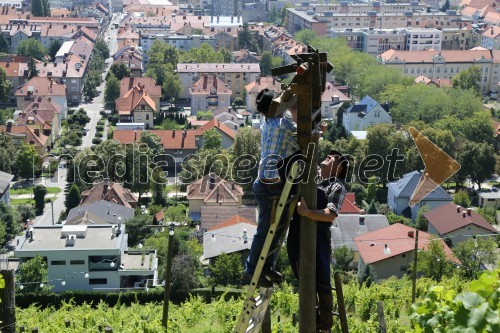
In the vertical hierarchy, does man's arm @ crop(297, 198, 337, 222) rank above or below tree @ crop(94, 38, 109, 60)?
above

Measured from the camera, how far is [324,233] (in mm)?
3762

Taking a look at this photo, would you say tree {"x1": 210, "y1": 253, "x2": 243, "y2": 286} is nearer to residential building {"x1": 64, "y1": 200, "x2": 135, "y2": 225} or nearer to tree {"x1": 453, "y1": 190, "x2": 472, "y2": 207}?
residential building {"x1": 64, "y1": 200, "x2": 135, "y2": 225}

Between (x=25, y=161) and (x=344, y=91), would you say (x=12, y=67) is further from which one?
(x=344, y=91)

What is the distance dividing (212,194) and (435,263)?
22.5ft

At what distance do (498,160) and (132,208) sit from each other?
1111 cm

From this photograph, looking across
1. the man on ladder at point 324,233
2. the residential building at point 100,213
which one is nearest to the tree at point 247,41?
the residential building at point 100,213

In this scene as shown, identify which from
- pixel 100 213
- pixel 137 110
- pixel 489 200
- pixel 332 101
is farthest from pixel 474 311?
pixel 332 101

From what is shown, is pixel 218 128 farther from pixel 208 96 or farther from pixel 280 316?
pixel 280 316

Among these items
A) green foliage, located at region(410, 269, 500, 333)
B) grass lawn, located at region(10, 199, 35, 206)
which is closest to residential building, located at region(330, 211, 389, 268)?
grass lawn, located at region(10, 199, 35, 206)

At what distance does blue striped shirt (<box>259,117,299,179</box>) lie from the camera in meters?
3.54

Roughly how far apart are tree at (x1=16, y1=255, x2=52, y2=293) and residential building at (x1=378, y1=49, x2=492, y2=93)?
2619 cm

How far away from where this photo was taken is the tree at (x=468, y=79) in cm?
3291

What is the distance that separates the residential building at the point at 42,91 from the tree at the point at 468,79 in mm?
16331

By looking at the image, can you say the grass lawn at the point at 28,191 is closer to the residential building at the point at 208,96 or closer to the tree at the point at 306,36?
the residential building at the point at 208,96
